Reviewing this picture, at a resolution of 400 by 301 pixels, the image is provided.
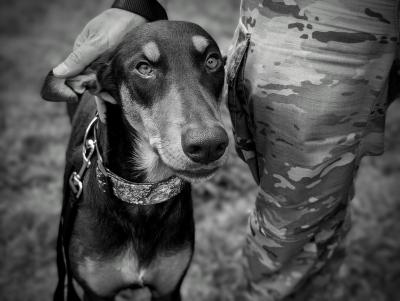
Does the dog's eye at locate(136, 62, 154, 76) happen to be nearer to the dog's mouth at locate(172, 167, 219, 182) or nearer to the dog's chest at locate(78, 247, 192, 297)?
the dog's mouth at locate(172, 167, 219, 182)

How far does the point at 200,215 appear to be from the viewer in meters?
4.03

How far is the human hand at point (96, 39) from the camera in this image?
6.49ft

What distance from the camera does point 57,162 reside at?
4.63 metres

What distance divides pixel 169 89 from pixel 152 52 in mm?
201

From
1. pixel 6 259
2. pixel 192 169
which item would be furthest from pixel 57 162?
pixel 192 169

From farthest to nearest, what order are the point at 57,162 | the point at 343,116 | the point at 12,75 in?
1. the point at 12,75
2. the point at 57,162
3. the point at 343,116

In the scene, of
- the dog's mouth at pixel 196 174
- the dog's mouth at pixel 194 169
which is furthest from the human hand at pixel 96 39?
the dog's mouth at pixel 196 174

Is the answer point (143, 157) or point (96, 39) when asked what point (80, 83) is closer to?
point (96, 39)

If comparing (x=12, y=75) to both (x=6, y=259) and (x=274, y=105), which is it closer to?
(x=6, y=259)

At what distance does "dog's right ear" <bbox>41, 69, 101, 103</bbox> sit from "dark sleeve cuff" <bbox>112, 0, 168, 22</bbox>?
0.38 m

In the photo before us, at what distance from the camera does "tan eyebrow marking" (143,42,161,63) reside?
198 cm

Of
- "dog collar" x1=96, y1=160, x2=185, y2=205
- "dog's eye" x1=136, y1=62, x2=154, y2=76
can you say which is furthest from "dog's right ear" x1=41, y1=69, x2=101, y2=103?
"dog collar" x1=96, y1=160, x2=185, y2=205

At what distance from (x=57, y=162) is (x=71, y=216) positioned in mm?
2440

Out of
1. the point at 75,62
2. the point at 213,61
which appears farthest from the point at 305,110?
the point at 75,62
